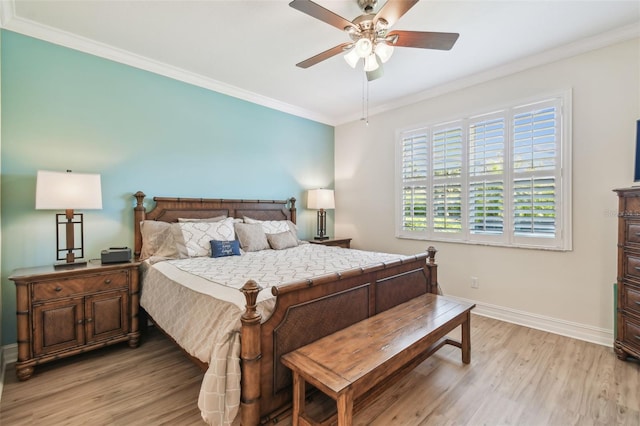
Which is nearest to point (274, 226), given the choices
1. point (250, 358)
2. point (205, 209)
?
point (205, 209)

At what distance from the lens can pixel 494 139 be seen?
330 centimetres

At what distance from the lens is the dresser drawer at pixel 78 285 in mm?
2148

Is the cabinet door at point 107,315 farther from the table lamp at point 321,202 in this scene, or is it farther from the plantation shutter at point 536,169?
the plantation shutter at point 536,169

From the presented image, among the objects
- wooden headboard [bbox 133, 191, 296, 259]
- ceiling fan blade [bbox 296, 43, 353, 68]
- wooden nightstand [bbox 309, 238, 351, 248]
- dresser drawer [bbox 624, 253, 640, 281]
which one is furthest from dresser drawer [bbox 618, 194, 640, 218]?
wooden headboard [bbox 133, 191, 296, 259]

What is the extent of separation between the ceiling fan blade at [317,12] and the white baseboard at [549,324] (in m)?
3.27

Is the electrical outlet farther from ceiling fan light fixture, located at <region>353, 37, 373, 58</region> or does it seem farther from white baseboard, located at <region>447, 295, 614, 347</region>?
ceiling fan light fixture, located at <region>353, 37, 373, 58</region>

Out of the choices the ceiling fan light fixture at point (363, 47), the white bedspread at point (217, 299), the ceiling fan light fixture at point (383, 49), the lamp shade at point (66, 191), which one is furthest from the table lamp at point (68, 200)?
the ceiling fan light fixture at point (383, 49)

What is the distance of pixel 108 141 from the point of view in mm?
2857

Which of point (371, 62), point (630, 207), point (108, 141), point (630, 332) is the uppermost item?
point (371, 62)

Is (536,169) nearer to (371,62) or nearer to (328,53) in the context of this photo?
(371,62)

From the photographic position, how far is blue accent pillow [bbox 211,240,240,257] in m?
2.92

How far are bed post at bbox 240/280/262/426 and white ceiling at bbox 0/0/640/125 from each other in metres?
2.16

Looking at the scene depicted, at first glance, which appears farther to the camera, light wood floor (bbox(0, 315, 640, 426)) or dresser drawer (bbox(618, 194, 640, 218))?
dresser drawer (bbox(618, 194, 640, 218))

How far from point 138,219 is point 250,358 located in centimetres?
227
